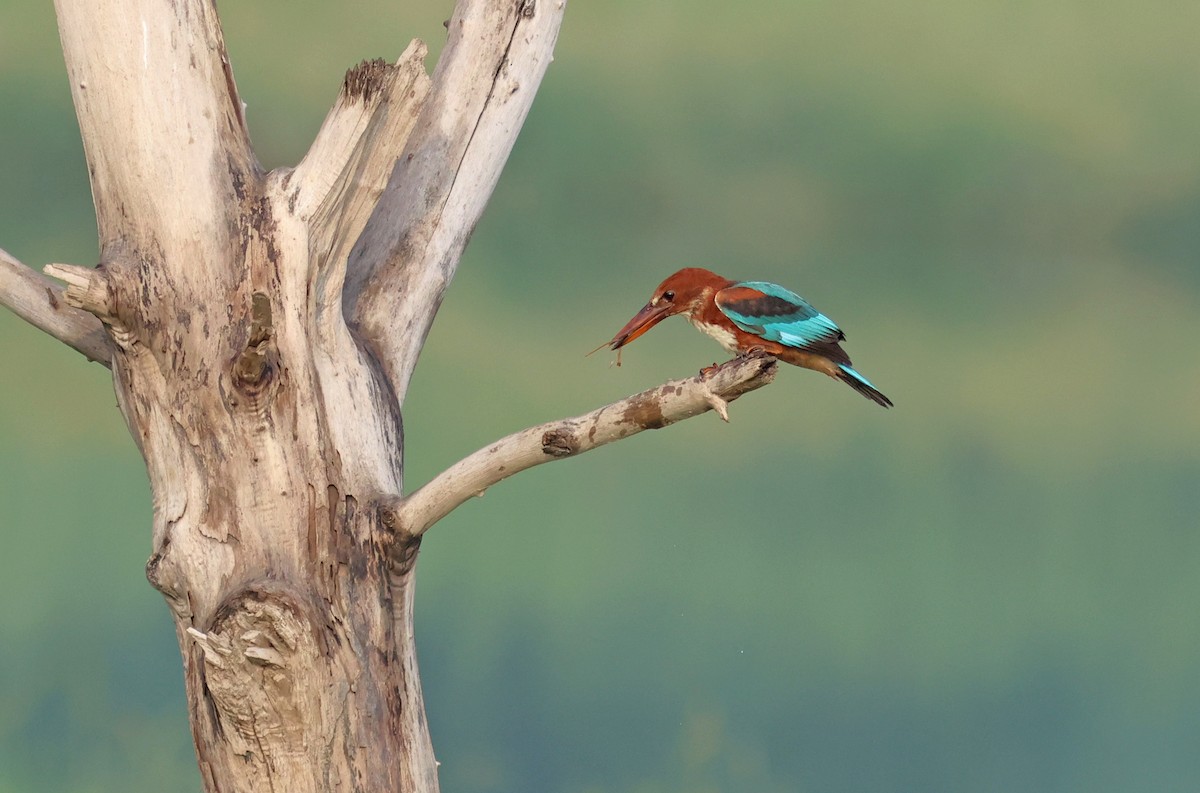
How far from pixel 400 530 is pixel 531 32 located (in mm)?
929

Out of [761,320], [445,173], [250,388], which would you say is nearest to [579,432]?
[761,320]

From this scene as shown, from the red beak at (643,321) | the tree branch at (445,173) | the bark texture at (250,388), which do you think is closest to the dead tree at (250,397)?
the bark texture at (250,388)

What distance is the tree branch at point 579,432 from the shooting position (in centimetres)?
163

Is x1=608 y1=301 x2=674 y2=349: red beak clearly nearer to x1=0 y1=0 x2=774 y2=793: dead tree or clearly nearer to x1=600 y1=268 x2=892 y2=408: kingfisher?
x1=600 y1=268 x2=892 y2=408: kingfisher

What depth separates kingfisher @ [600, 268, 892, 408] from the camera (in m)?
1.89

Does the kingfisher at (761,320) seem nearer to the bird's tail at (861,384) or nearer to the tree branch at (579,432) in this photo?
the bird's tail at (861,384)

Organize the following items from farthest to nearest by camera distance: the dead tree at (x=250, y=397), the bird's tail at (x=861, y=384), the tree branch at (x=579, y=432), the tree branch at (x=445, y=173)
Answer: the tree branch at (x=445, y=173) < the bird's tail at (x=861, y=384) < the dead tree at (x=250, y=397) < the tree branch at (x=579, y=432)

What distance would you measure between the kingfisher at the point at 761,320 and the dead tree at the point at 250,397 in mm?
337

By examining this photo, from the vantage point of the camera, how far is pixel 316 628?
1.80 m

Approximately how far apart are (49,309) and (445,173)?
0.66 meters

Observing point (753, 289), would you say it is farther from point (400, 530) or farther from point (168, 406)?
point (168, 406)

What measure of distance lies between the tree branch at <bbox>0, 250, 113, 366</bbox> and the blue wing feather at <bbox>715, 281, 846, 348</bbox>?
90 centimetres

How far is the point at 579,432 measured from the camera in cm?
173

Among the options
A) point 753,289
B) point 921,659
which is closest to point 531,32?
point 753,289
